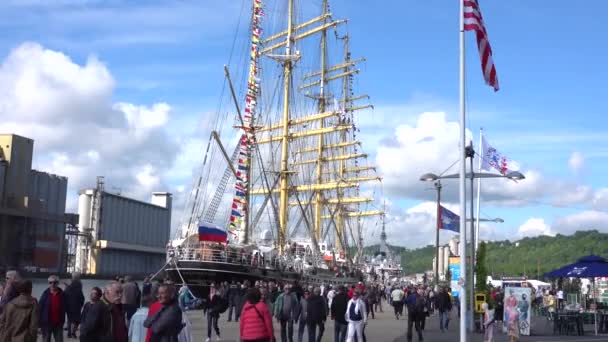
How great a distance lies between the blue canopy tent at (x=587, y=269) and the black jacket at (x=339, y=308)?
10.8 meters

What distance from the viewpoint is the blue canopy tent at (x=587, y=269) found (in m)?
24.1

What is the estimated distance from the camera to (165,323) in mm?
8023

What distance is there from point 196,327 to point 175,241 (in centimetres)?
2387

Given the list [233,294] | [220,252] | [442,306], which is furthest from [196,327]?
[220,252]

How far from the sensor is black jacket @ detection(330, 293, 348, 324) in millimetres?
16728

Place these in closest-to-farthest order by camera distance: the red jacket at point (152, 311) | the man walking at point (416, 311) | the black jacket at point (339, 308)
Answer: the red jacket at point (152, 311)
the black jacket at point (339, 308)
the man walking at point (416, 311)

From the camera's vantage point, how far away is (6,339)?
8930 millimetres

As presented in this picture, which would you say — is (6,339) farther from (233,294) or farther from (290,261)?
(290,261)

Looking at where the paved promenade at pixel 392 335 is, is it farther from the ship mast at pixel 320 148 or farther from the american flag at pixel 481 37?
the ship mast at pixel 320 148

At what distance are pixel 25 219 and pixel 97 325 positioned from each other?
93399 millimetres

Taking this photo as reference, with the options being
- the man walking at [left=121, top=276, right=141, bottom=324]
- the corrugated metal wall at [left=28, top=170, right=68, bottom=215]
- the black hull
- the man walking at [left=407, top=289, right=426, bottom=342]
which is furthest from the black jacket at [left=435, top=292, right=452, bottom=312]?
the corrugated metal wall at [left=28, top=170, right=68, bottom=215]

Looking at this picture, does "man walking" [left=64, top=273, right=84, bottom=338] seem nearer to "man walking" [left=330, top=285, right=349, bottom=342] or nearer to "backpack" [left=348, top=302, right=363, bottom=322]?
"man walking" [left=330, top=285, right=349, bottom=342]

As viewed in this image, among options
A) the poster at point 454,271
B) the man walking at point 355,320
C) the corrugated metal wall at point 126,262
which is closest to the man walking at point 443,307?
the poster at point 454,271

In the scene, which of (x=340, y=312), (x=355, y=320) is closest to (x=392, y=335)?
(x=340, y=312)
